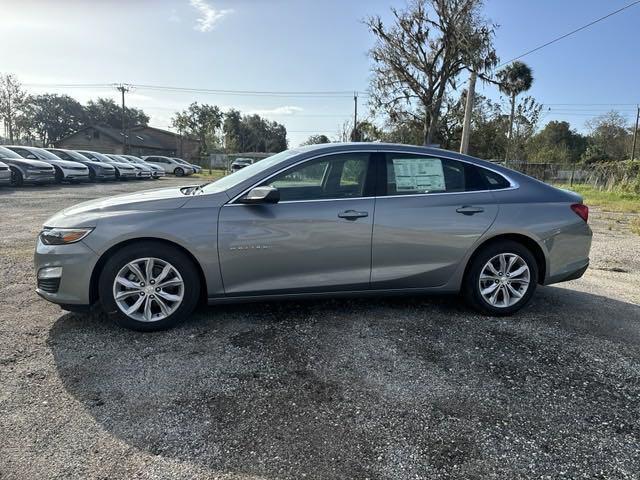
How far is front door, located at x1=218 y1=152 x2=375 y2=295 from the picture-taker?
11.4 ft

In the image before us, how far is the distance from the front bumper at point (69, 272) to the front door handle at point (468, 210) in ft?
9.96

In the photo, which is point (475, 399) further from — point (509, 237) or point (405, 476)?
point (509, 237)

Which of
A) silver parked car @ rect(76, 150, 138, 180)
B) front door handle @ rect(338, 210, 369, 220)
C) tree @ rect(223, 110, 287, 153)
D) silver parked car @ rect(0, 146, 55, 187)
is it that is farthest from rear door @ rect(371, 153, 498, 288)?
tree @ rect(223, 110, 287, 153)

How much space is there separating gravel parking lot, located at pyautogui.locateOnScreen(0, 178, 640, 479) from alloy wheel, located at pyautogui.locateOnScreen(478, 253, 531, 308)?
197 millimetres

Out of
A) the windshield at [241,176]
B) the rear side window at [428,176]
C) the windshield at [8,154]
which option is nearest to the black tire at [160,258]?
the windshield at [241,176]

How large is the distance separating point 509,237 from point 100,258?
3.50 m

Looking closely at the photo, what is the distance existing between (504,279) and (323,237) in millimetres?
1765

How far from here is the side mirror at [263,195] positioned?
11.2 feet

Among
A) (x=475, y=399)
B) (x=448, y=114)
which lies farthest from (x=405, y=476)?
(x=448, y=114)

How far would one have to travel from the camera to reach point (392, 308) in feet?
13.6

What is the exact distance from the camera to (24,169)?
1598 cm

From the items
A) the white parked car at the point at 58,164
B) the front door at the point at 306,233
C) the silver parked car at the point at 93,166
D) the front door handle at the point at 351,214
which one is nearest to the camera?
the front door at the point at 306,233

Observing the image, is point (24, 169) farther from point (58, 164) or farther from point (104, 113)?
point (104, 113)

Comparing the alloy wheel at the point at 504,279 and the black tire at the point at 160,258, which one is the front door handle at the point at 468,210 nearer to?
the alloy wheel at the point at 504,279
